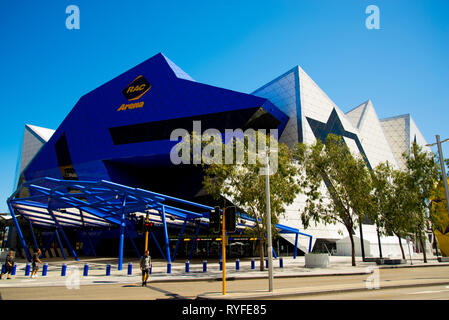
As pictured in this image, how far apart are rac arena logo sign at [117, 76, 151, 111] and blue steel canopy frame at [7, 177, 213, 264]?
19358mm

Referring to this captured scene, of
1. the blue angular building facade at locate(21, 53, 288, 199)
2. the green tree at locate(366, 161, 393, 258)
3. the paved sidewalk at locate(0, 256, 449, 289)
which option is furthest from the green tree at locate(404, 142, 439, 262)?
the blue angular building facade at locate(21, 53, 288, 199)

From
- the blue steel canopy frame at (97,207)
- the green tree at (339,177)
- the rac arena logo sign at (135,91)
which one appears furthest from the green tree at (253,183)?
the rac arena logo sign at (135,91)

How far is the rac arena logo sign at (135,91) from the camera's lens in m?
52.1

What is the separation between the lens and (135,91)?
53000 millimetres

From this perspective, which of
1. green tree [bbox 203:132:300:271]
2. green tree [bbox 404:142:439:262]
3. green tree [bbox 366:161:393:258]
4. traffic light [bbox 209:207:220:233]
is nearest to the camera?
traffic light [bbox 209:207:220:233]

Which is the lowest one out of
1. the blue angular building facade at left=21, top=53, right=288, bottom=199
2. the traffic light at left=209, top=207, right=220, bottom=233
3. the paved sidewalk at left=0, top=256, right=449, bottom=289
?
the paved sidewalk at left=0, top=256, right=449, bottom=289

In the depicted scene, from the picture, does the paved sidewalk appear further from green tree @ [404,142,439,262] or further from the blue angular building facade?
the blue angular building facade

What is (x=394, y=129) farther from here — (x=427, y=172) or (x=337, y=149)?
(x=337, y=149)

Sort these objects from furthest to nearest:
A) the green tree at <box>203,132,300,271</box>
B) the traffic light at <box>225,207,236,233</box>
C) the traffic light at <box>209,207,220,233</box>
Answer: the green tree at <box>203,132,300,271</box> < the traffic light at <box>209,207,220,233</box> < the traffic light at <box>225,207,236,233</box>

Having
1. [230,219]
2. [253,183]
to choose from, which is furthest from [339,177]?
[230,219]

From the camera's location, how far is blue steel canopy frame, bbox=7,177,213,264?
27.4 metres

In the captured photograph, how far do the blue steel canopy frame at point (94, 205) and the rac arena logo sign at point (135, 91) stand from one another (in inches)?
762

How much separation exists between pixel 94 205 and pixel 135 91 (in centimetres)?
2675

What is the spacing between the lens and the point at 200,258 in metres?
42.9
